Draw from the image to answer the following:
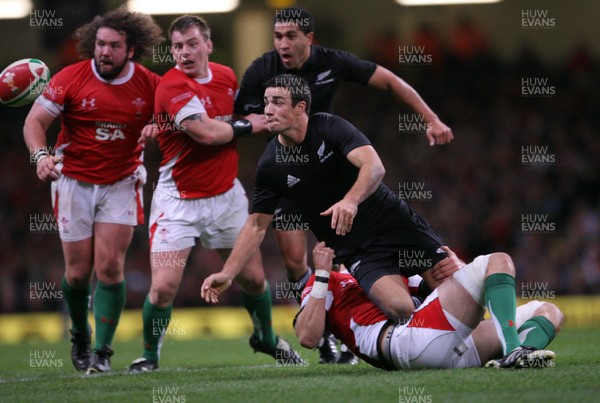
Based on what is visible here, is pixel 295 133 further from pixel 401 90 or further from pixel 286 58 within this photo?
pixel 401 90

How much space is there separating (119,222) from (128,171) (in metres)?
0.41

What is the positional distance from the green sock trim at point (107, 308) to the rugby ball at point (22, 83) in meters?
1.46

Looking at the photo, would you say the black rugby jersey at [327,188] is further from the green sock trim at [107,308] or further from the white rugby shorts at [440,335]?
the green sock trim at [107,308]

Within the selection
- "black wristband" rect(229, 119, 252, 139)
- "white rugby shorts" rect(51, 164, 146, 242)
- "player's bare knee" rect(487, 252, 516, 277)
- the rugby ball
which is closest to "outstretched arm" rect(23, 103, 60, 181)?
the rugby ball

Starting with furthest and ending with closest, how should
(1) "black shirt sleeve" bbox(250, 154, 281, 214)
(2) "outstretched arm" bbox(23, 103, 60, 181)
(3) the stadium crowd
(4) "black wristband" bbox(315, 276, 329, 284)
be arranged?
(3) the stadium crowd < (2) "outstretched arm" bbox(23, 103, 60, 181) < (1) "black shirt sleeve" bbox(250, 154, 281, 214) < (4) "black wristband" bbox(315, 276, 329, 284)

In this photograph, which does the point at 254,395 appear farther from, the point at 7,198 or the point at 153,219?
the point at 7,198

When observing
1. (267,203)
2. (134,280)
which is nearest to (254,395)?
(267,203)

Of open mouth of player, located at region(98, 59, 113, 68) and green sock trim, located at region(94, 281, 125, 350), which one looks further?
green sock trim, located at region(94, 281, 125, 350)

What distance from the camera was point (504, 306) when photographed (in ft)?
16.7

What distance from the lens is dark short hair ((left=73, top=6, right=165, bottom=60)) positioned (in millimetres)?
7156

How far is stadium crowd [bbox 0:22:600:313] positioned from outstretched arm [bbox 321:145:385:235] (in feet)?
30.6

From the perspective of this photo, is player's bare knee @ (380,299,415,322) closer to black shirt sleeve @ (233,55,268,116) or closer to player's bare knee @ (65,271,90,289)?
black shirt sleeve @ (233,55,268,116)

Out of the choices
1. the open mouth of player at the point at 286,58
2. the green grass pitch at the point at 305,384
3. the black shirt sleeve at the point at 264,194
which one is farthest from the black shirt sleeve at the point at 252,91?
the green grass pitch at the point at 305,384

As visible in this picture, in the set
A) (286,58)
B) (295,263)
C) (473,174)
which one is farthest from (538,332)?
(473,174)
